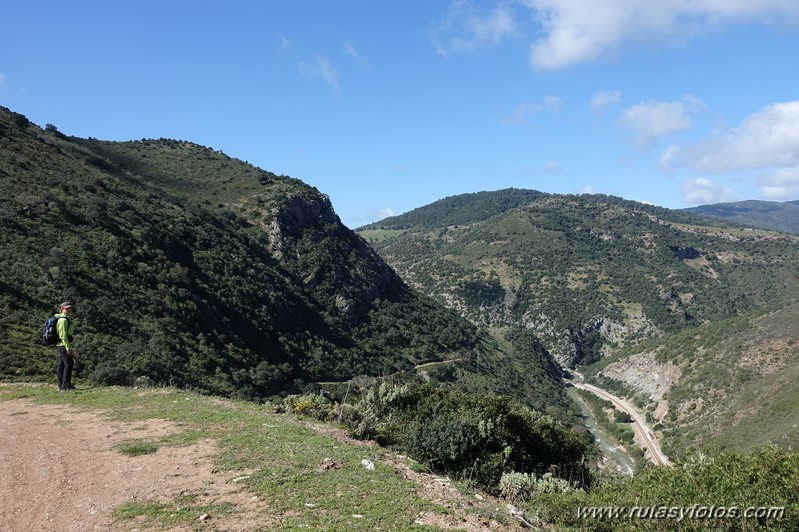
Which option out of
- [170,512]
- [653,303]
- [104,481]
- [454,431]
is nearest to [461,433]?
[454,431]

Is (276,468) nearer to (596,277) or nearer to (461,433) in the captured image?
(461,433)

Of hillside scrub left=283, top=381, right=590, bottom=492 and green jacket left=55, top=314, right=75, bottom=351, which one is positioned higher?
green jacket left=55, top=314, right=75, bottom=351

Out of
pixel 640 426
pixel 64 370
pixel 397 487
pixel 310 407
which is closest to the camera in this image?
pixel 397 487

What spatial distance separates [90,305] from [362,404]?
24456mm

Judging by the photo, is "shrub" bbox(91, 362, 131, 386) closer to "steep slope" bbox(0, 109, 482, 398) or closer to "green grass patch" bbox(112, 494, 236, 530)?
"steep slope" bbox(0, 109, 482, 398)

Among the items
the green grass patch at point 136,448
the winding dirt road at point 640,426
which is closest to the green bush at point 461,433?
the green grass patch at point 136,448

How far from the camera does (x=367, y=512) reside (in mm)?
7277

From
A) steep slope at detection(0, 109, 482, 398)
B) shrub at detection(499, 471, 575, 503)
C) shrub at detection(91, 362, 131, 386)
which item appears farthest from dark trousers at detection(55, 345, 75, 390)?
shrub at detection(499, 471, 575, 503)

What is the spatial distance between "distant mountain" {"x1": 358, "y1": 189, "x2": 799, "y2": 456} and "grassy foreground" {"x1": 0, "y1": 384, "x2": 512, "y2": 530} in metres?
47.0

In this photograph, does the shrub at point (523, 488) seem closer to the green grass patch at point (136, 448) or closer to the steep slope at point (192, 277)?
the green grass patch at point (136, 448)

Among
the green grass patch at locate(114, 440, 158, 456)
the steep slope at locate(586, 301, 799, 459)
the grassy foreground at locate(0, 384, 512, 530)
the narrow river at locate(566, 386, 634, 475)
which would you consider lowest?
the narrow river at locate(566, 386, 634, 475)

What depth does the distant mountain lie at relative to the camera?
6744cm

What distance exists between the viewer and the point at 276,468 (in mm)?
8945

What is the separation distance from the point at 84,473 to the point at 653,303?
151606 mm
